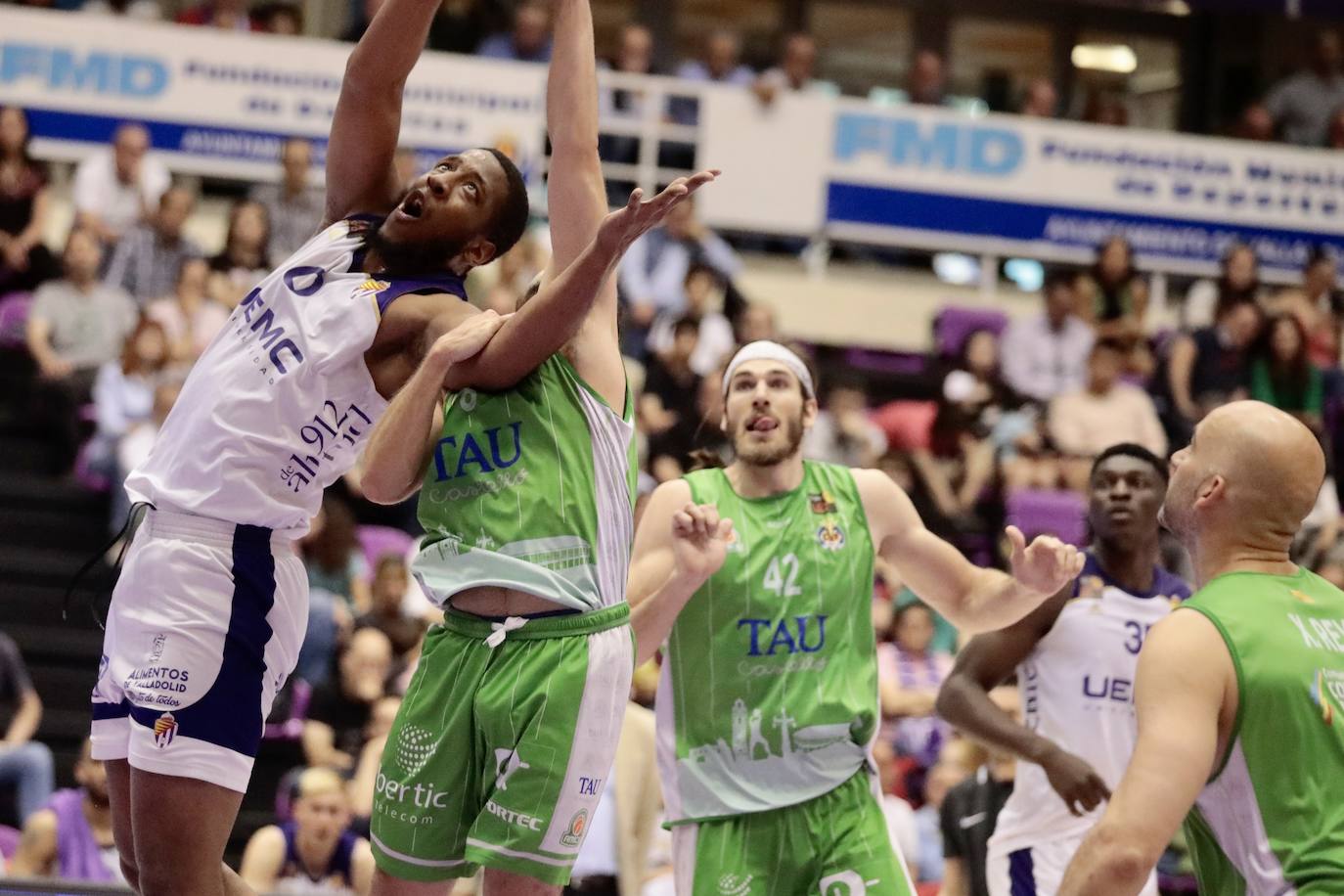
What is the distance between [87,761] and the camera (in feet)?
27.1

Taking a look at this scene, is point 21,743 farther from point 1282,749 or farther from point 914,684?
point 1282,749

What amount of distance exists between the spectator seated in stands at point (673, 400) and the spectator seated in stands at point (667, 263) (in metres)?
0.79

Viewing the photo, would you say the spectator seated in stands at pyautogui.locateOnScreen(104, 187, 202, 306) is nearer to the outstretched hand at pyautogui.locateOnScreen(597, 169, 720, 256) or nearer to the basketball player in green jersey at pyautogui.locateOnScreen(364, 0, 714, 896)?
the basketball player in green jersey at pyautogui.locateOnScreen(364, 0, 714, 896)

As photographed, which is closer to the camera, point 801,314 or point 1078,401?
point 1078,401

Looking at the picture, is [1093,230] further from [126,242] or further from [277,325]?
[277,325]

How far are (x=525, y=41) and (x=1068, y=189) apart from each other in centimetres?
475

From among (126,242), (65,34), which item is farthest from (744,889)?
(65,34)

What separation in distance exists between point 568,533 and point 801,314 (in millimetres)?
11431

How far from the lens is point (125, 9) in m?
14.4

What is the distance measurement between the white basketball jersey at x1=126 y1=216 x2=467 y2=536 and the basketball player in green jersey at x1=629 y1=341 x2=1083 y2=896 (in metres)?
0.96

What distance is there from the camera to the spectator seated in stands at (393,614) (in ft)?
31.4

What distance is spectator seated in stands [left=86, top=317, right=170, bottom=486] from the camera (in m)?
10.9

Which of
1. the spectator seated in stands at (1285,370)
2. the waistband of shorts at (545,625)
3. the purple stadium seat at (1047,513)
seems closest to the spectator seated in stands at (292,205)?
the purple stadium seat at (1047,513)

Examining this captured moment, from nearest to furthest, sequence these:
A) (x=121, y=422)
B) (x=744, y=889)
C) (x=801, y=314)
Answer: (x=744, y=889), (x=121, y=422), (x=801, y=314)
